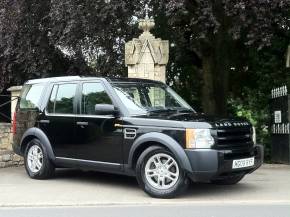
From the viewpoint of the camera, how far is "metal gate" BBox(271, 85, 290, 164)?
13.3 metres

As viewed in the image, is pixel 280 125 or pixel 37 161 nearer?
pixel 37 161

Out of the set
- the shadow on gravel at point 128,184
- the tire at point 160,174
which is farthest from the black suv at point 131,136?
the shadow on gravel at point 128,184

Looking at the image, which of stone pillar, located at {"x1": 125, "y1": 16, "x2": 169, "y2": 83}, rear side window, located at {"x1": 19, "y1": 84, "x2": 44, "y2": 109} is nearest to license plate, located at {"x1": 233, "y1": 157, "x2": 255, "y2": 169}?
rear side window, located at {"x1": 19, "y1": 84, "x2": 44, "y2": 109}

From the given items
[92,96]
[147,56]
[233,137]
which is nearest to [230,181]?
[233,137]

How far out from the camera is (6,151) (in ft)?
43.9

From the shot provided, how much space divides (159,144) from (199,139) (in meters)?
0.68

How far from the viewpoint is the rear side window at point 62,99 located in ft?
34.8

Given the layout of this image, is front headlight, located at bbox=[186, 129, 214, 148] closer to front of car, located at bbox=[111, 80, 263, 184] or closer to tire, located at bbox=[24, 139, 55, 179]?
front of car, located at bbox=[111, 80, 263, 184]

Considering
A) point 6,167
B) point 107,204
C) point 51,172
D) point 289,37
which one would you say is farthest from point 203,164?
point 289,37

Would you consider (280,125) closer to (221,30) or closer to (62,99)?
(221,30)

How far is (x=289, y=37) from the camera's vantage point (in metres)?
16.1

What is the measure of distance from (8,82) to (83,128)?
9446 millimetres

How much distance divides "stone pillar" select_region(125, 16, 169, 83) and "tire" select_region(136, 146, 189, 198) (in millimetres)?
4955

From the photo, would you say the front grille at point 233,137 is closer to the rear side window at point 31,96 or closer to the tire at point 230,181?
the tire at point 230,181
